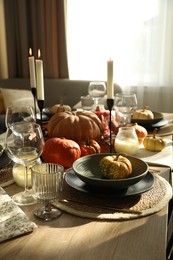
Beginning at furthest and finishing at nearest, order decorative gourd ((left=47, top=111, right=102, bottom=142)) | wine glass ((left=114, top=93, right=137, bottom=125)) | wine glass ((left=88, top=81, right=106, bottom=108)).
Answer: wine glass ((left=88, top=81, right=106, bottom=108)) → wine glass ((left=114, top=93, right=137, bottom=125)) → decorative gourd ((left=47, top=111, right=102, bottom=142))

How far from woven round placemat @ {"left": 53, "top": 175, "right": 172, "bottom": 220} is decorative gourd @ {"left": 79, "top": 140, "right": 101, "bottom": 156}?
0.27 m

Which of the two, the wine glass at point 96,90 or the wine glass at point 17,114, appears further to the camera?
the wine glass at point 96,90

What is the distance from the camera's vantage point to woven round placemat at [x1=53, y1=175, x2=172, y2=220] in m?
0.91

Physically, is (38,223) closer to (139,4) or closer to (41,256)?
(41,256)

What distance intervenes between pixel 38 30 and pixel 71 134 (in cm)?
257

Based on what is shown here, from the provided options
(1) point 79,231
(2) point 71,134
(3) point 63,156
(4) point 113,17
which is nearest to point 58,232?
(1) point 79,231

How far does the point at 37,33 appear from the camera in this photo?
12.2 ft

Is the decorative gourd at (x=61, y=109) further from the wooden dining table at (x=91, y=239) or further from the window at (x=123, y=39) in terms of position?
the window at (x=123, y=39)

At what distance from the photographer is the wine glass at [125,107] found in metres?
1.65

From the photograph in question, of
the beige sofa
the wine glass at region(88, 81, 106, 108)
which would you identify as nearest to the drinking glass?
the wine glass at region(88, 81, 106, 108)

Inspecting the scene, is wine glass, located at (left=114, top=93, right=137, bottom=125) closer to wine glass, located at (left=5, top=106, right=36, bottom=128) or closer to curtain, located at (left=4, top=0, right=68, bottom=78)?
wine glass, located at (left=5, top=106, right=36, bottom=128)

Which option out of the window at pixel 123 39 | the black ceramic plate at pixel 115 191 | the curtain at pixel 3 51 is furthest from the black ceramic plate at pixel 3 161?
the curtain at pixel 3 51

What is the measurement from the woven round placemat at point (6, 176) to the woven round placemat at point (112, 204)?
205 millimetres

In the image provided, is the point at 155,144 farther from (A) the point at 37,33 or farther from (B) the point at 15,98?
(A) the point at 37,33
